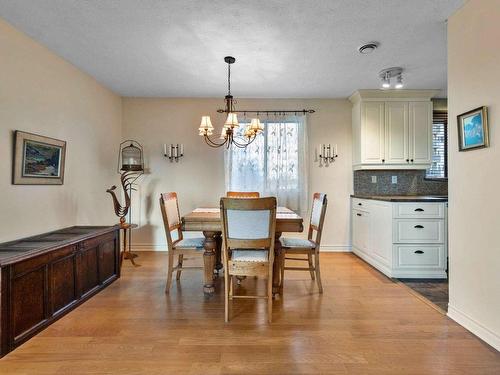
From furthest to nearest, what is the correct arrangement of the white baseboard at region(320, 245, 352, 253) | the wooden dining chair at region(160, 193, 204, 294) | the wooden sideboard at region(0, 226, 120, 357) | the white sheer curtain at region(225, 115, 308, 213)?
the white baseboard at region(320, 245, 352, 253)
the white sheer curtain at region(225, 115, 308, 213)
the wooden dining chair at region(160, 193, 204, 294)
the wooden sideboard at region(0, 226, 120, 357)

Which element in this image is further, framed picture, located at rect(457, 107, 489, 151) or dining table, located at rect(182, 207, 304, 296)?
dining table, located at rect(182, 207, 304, 296)

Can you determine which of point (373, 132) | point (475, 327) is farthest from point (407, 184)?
point (475, 327)

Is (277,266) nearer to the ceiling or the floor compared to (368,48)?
nearer to the floor

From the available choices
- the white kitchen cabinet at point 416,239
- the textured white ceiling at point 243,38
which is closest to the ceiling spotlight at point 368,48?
the textured white ceiling at point 243,38

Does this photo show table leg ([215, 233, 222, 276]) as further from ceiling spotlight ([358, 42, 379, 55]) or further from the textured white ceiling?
ceiling spotlight ([358, 42, 379, 55])

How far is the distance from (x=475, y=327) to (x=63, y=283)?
3173 mm

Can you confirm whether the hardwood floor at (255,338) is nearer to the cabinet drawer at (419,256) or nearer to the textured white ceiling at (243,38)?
the cabinet drawer at (419,256)

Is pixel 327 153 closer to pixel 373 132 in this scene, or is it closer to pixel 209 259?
pixel 373 132

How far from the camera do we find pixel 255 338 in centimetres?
190

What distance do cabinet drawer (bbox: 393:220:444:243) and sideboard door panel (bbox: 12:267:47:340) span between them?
338 cm

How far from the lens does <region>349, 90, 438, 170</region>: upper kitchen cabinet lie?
3.88m

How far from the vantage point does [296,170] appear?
4.22 m

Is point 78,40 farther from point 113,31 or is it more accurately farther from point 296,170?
point 296,170

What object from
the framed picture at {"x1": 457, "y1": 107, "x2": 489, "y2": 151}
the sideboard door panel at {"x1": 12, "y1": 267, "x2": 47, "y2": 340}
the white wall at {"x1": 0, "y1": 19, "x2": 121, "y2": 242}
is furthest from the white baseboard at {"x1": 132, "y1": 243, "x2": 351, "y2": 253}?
the framed picture at {"x1": 457, "y1": 107, "x2": 489, "y2": 151}
